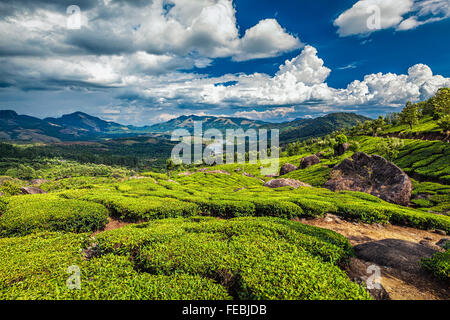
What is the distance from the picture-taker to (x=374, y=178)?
1564 inches

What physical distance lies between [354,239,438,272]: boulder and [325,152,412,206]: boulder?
95.6 ft

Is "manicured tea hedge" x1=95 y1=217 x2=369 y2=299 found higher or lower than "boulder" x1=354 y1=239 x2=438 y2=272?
higher

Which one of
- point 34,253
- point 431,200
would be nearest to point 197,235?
point 34,253

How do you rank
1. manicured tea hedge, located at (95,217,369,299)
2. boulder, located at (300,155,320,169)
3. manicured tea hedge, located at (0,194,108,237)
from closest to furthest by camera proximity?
manicured tea hedge, located at (95,217,369,299) → manicured tea hedge, located at (0,194,108,237) → boulder, located at (300,155,320,169)

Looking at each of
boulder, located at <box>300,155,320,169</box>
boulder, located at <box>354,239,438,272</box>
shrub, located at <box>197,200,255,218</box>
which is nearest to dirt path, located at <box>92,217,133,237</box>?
shrub, located at <box>197,200,255,218</box>

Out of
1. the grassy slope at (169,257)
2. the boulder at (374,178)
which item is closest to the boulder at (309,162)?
the boulder at (374,178)

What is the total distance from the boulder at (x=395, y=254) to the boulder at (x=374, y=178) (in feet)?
95.6

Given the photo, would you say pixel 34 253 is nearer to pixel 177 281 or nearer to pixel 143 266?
pixel 143 266

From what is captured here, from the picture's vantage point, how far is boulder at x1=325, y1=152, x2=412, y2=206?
34597 mm

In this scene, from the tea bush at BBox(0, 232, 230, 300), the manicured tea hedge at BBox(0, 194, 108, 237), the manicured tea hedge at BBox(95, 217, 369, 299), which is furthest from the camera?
the manicured tea hedge at BBox(0, 194, 108, 237)

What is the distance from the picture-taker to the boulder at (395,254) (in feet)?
34.0

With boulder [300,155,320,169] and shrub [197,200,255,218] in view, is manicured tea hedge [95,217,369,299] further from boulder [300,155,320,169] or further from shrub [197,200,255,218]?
boulder [300,155,320,169]
